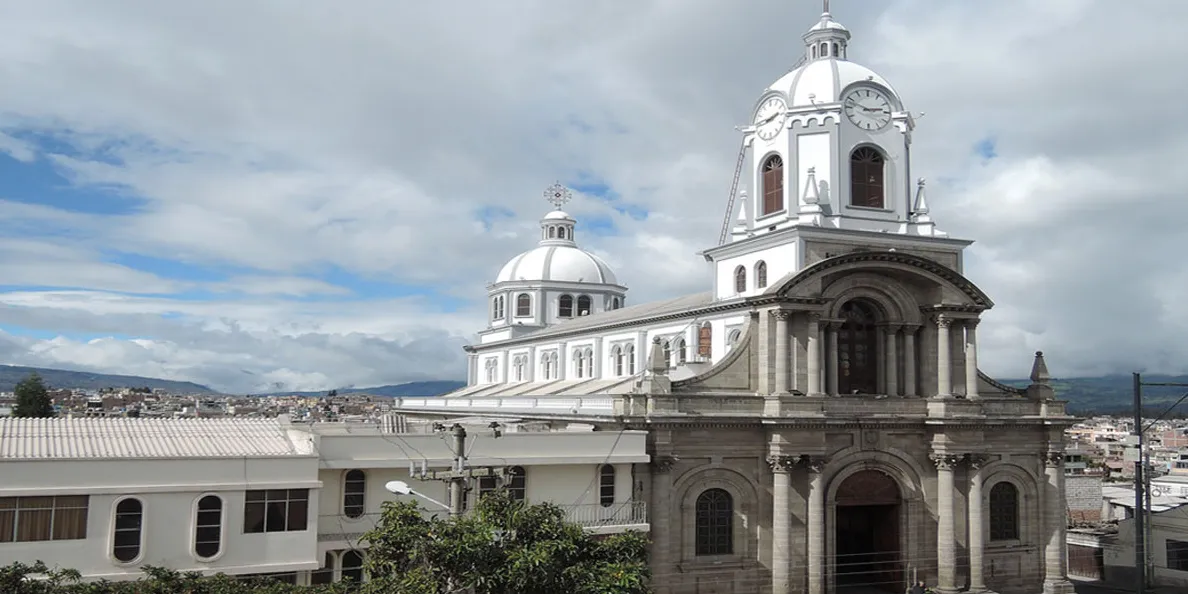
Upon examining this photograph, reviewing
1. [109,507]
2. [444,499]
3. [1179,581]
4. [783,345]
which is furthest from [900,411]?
[109,507]

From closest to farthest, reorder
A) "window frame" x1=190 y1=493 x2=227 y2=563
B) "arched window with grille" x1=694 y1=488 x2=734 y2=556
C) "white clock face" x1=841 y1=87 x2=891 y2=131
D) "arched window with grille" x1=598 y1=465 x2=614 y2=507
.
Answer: "window frame" x1=190 y1=493 x2=227 y2=563 < "arched window with grille" x1=598 y1=465 x2=614 y2=507 < "arched window with grille" x1=694 y1=488 x2=734 y2=556 < "white clock face" x1=841 y1=87 x2=891 y2=131

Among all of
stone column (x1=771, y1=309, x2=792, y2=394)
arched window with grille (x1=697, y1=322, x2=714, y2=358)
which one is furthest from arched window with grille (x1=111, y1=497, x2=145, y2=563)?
arched window with grille (x1=697, y1=322, x2=714, y2=358)

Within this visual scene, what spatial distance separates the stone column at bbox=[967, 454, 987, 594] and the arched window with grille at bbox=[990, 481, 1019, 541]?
1391 mm

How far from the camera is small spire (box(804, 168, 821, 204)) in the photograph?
43094 mm

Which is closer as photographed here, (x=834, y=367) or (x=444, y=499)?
(x=444, y=499)

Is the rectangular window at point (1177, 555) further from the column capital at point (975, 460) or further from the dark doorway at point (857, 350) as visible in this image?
the dark doorway at point (857, 350)

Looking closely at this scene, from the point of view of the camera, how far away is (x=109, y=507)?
2678 cm

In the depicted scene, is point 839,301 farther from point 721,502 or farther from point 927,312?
point 721,502

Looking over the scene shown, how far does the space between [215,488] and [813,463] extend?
72.2ft

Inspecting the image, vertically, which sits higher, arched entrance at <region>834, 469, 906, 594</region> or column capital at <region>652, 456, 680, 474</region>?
column capital at <region>652, 456, 680, 474</region>

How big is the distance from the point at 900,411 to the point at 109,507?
29307 mm

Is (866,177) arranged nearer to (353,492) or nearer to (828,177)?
(828,177)

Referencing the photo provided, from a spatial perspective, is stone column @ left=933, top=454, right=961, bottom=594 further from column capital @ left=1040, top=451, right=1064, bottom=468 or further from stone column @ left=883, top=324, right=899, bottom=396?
column capital @ left=1040, top=451, right=1064, bottom=468

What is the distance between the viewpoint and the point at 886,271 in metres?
43.1
